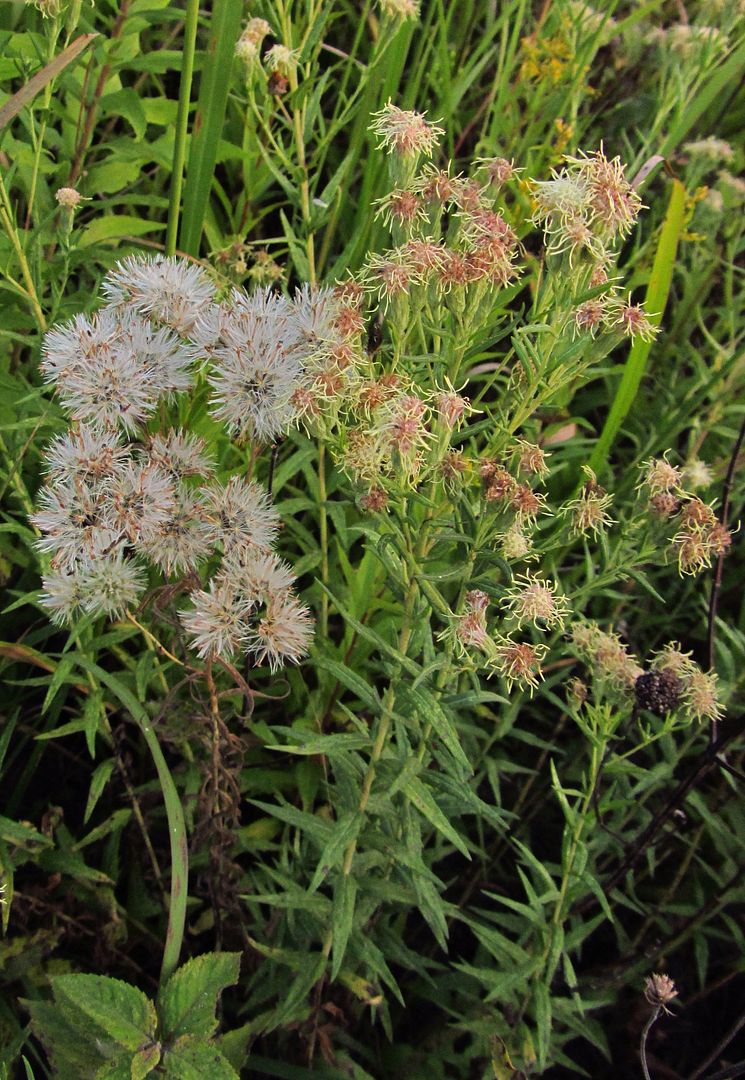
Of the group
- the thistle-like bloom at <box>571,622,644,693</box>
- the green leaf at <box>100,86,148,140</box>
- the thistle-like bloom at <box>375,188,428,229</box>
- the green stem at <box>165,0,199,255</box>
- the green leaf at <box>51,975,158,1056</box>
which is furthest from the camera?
the green leaf at <box>100,86,148,140</box>

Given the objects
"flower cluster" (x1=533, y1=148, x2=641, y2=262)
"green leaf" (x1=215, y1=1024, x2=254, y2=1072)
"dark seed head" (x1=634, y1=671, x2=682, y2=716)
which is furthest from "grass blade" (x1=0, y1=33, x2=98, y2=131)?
"green leaf" (x1=215, y1=1024, x2=254, y2=1072)

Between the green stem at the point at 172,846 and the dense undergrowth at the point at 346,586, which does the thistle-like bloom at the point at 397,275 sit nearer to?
the dense undergrowth at the point at 346,586

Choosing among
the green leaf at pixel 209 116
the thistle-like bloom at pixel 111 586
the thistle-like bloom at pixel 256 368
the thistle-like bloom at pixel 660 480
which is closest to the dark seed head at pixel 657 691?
the thistle-like bloom at pixel 660 480

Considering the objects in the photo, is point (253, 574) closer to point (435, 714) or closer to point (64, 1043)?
point (435, 714)

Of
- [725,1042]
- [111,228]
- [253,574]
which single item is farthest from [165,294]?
[725,1042]

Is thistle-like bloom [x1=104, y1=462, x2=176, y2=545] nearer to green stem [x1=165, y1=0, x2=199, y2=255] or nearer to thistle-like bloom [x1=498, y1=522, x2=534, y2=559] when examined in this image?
thistle-like bloom [x1=498, y1=522, x2=534, y2=559]

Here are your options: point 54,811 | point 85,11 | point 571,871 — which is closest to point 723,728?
point 571,871
